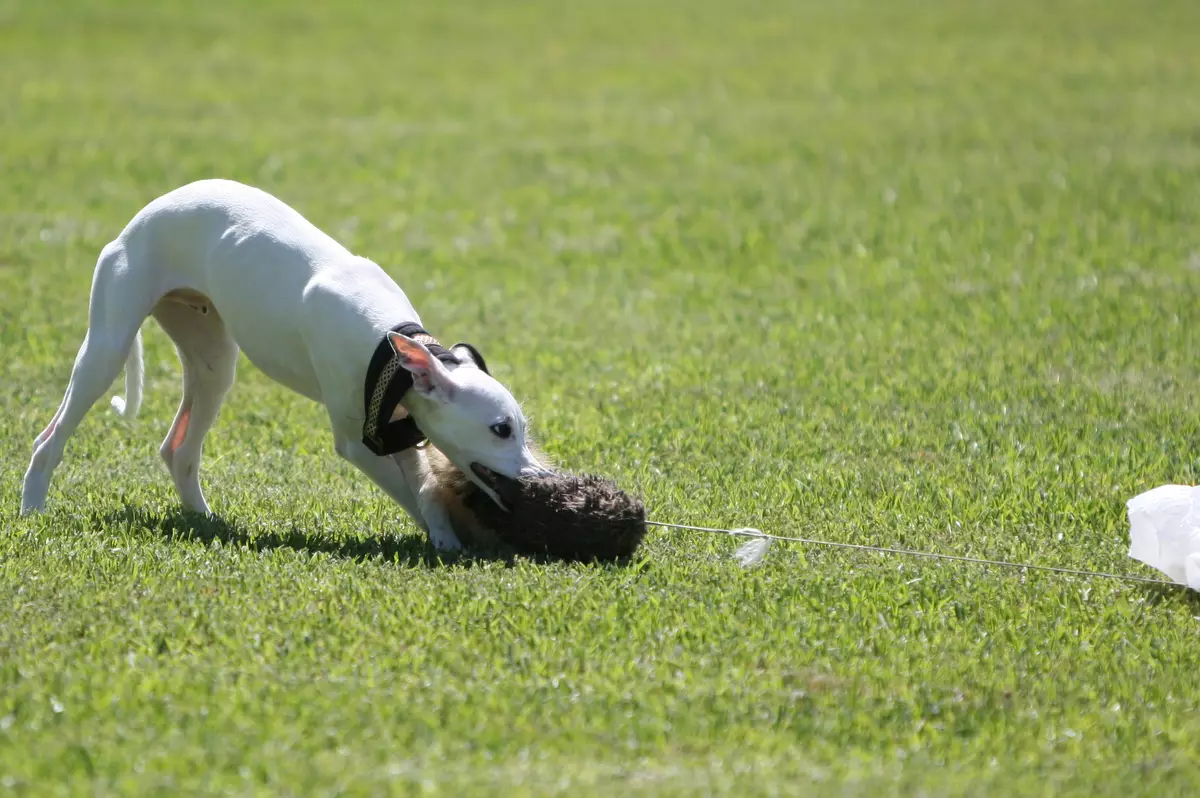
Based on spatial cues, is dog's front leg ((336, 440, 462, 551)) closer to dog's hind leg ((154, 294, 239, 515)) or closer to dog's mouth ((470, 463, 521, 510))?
dog's mouth ((470, 463, 521, 510))

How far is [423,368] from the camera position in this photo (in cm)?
587

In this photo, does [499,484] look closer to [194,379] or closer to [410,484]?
[410,484]

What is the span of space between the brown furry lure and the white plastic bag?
1.90 metres

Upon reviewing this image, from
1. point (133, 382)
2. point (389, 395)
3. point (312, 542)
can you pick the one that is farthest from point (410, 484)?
point (133, 382)

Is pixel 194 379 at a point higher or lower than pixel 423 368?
lower

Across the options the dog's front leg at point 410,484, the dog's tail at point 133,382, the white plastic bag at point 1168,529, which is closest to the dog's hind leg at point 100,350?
the dog's tail at point 133,382

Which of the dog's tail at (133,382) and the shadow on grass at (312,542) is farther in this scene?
the dog's tail at (133,382)

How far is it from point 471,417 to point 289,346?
97 centimetres

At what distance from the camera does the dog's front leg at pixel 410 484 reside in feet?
20.8

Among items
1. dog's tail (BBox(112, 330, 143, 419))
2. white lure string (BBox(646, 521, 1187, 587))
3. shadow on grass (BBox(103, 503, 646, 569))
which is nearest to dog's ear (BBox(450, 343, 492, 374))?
shadow on grass (BBox(103, 503, 646, 569))

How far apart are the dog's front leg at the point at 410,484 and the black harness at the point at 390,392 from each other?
0.16 m

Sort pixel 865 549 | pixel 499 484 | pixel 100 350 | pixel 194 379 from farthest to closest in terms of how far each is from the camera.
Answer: pixel 194 379 → pixel 100 350 → pixel 865 549 → pixel 499 484

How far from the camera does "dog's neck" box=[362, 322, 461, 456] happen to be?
5.96 m

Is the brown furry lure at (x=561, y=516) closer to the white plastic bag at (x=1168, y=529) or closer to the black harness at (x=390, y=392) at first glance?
the black harness at (x=390, y=392)
